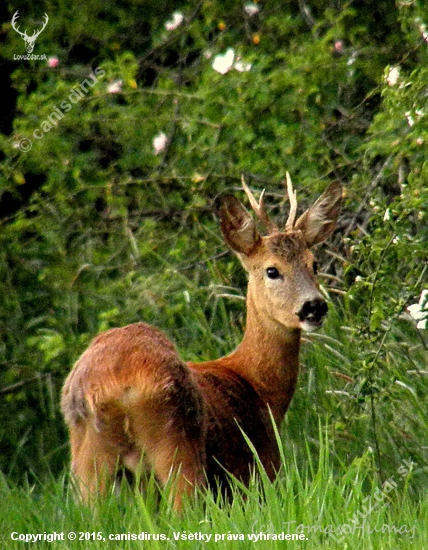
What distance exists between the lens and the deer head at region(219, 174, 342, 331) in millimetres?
5754

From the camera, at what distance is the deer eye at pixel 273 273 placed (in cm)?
591

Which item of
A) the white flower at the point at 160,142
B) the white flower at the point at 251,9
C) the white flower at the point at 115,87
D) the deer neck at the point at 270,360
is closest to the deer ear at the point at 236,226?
the deer neck at the point at 270,360

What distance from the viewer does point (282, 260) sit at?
234 inches

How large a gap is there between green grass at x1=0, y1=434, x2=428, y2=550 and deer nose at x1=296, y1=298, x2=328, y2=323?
1.10 meters

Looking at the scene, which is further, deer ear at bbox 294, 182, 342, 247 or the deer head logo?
the deer head logo

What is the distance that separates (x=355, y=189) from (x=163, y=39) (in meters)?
2.71

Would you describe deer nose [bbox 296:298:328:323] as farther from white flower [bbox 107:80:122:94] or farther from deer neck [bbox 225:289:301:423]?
white flower [bbox 107:80:122:94]

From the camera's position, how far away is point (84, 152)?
868 cm

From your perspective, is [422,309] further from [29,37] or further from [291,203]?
[29,37]

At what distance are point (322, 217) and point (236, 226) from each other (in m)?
0.46

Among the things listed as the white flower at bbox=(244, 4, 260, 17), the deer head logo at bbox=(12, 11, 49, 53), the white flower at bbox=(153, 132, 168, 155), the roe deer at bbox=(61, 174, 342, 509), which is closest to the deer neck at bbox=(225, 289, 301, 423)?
the roe deer at bbox=(61, 174, 342, 509)

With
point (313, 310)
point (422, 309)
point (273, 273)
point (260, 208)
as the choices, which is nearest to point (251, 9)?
point (260, 208)

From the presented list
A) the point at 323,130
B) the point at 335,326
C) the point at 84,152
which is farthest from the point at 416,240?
the point at 84,152

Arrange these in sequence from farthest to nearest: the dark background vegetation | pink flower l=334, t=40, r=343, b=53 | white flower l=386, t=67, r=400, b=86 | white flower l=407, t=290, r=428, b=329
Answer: pink flower l=334, t=40, r=343, b=53
the dark background vegetation
white flower l=386, t=67, r=400, b=86
white flower l=407, t=290, r=428, b=329
